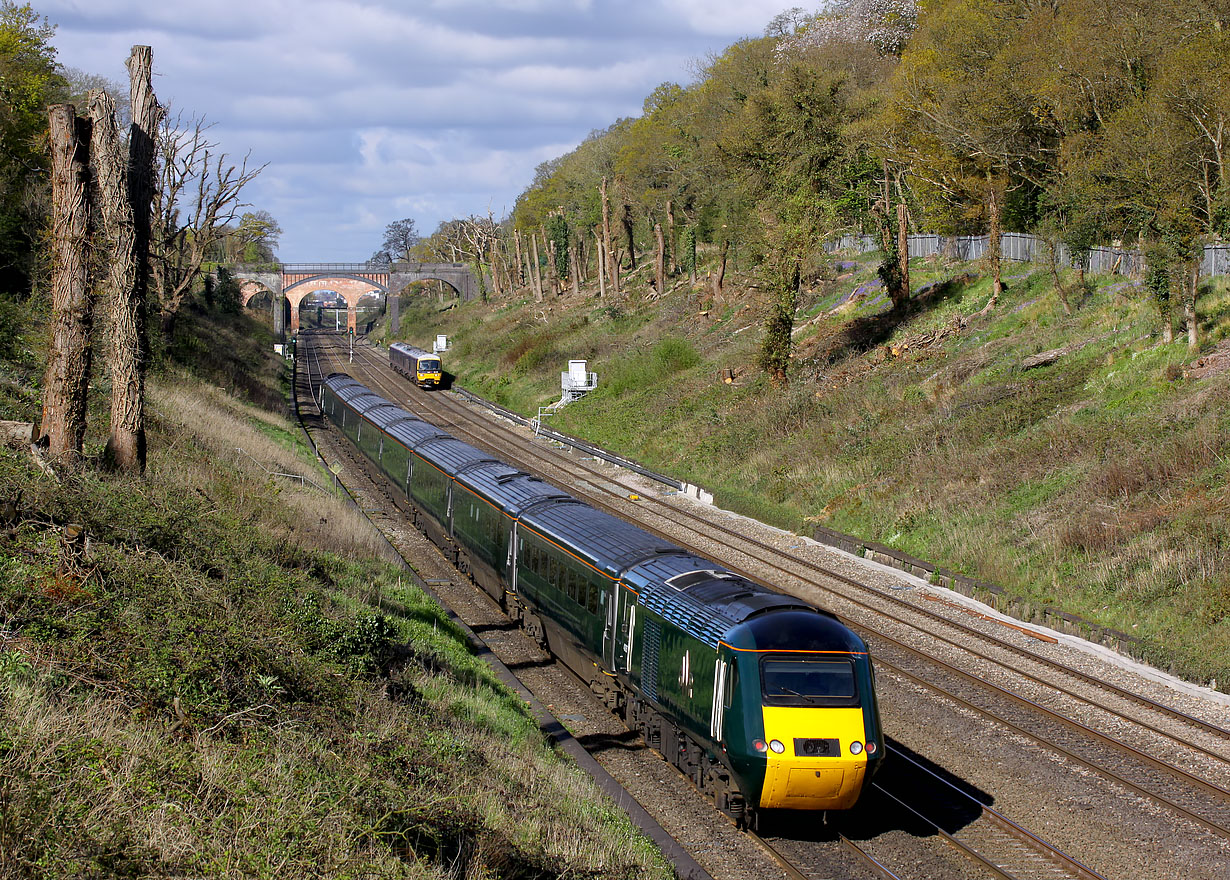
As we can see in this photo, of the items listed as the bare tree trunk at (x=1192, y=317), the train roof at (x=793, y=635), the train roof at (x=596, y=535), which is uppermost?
the bare tree trunk at (x=1192, y=317)

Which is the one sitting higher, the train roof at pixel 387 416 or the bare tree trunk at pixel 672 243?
the bare tree trunk at pixel 672 243

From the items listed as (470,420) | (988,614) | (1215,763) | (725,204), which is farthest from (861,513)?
(725,204)

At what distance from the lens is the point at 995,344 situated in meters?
31.8

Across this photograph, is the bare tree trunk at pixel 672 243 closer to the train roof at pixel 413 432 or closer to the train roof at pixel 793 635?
the train roof at pixel 413 432

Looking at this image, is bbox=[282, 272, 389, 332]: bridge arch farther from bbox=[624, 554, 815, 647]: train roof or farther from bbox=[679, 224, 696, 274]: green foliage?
bbox=[624, 554, 815, 647]: train roof

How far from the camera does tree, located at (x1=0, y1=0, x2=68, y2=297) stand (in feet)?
105

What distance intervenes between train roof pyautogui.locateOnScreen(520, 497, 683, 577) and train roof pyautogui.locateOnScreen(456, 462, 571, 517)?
0.49m

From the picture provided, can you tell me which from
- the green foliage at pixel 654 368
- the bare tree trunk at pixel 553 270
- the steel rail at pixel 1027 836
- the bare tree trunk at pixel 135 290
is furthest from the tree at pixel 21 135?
the bare tree trunk at pixel 553 270

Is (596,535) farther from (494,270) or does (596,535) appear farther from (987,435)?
(494,270)

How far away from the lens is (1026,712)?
46.2ft

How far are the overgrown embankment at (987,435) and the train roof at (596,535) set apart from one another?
342 inches

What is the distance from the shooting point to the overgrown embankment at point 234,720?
6258mm

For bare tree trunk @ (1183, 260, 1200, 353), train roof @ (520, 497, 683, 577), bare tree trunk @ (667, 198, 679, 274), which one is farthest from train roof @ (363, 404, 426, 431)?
bare tree trunk @ (667, 198, 679, 274)

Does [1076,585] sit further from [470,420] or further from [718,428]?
[470,420]
